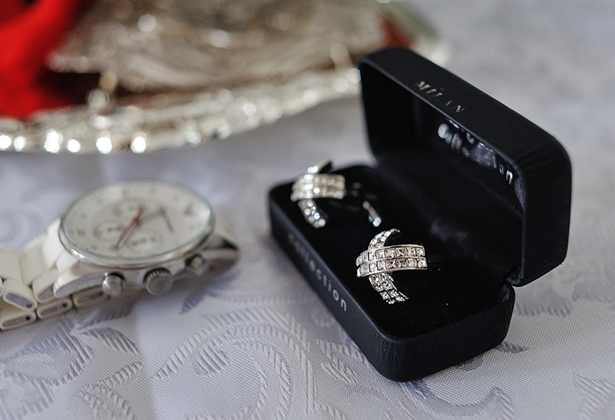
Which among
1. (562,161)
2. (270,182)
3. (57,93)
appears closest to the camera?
(562,161)

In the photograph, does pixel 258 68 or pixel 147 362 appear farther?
pixel 258 68

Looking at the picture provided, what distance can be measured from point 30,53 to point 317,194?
1.87 feet

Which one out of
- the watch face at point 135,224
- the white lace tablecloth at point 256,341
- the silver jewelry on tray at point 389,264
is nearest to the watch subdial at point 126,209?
the watch face at point 135,224

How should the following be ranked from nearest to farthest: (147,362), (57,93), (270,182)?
(147,362), (270,182), (57,93)

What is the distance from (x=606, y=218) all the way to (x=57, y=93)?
0.85m

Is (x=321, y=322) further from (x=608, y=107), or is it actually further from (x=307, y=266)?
(x=608, y=107)

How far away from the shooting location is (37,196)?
76cm

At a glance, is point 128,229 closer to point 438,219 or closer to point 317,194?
point 317,194

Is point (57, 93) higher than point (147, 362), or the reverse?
point (57, 93)

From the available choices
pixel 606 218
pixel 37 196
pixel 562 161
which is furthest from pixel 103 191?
pixel 606 218

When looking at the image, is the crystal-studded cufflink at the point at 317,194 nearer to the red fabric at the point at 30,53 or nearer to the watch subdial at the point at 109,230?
the watch subdial at the point at 109,230

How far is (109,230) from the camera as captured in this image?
62 centimetres

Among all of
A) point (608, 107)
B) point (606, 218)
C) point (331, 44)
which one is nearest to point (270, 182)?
point (331, 44)

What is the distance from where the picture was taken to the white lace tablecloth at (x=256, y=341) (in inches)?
19.4
